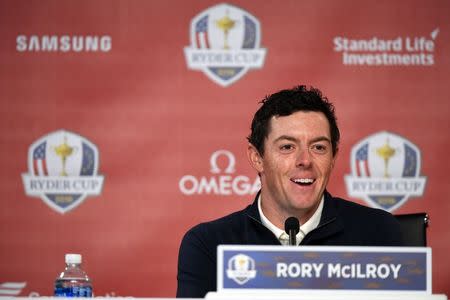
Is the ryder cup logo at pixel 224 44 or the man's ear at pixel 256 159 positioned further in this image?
the ryder cup logo at pixel 224 44

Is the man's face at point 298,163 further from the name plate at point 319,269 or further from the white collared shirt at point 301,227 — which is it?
the name plate at point 319,269

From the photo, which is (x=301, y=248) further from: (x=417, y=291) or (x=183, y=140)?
(x=183, y=140)

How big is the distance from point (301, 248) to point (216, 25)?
2275mm

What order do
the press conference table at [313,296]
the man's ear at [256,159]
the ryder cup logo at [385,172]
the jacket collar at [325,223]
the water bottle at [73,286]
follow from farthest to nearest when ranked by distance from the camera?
1. the ryder cup logo at [385,172]
2. the man's ear at [256,159]
3. the jacket collar at [325,223]
4. the water bottle at [73,286]
5. the press conference table at [313,296]

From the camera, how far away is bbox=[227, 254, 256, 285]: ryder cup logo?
1383 millimetres

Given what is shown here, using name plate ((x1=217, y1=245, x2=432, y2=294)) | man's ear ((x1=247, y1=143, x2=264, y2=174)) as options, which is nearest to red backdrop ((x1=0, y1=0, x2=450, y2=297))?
man's ear ((x1=247, y1=143, x2=264, y2=174))

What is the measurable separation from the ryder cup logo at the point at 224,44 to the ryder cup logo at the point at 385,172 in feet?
2.03

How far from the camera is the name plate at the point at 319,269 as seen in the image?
1.38 metres

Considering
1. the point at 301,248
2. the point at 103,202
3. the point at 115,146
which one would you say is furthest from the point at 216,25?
the point at 301,248

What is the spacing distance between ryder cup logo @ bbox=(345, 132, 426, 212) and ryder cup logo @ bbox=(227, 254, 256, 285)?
7.04 feet

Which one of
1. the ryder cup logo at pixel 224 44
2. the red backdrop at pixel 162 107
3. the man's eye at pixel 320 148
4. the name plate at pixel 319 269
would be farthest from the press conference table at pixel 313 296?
the ryder cup logo at pixel 224 44

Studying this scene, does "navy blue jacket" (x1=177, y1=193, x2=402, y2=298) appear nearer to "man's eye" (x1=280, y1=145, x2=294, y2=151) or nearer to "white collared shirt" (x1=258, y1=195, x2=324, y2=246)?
"white collared shirt" (x1=258, y1=195, x2=324, y2=246)

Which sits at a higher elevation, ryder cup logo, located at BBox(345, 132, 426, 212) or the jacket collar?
ryder cup logo, located at BBox(345, 132, 426, 212)

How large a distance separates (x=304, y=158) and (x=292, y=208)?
15cm
